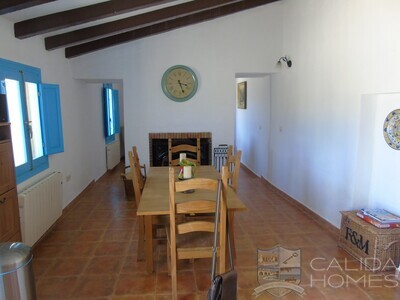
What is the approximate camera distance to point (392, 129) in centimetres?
270

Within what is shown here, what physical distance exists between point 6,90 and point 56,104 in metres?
0.95

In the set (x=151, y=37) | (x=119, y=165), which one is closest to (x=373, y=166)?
(x=151, y=37)

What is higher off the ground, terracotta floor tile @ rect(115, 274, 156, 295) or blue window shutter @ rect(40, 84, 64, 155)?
blue window shutter @ rect(40, 84, 64, 155)

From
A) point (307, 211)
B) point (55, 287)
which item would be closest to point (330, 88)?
point (307, 211)

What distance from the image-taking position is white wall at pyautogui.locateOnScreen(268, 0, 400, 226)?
272cm

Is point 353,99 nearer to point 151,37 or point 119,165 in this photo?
point 151,37

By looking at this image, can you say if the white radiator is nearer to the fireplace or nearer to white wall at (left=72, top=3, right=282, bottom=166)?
white wall at (left=72, top=3, right=282, bottom=166)

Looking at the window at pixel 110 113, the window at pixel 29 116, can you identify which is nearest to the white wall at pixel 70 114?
the window at pixel 29 116

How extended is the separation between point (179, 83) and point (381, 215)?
3.37 metres

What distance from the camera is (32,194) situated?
2930 millimetres

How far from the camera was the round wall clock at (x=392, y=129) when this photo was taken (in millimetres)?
2645

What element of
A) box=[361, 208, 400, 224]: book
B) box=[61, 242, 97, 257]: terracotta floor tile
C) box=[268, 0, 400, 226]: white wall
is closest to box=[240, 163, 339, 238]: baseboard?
box=[268, 0, 400, 226]: white wall

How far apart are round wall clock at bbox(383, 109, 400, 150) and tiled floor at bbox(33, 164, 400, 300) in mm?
1142

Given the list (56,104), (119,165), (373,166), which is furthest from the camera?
(119,165)
